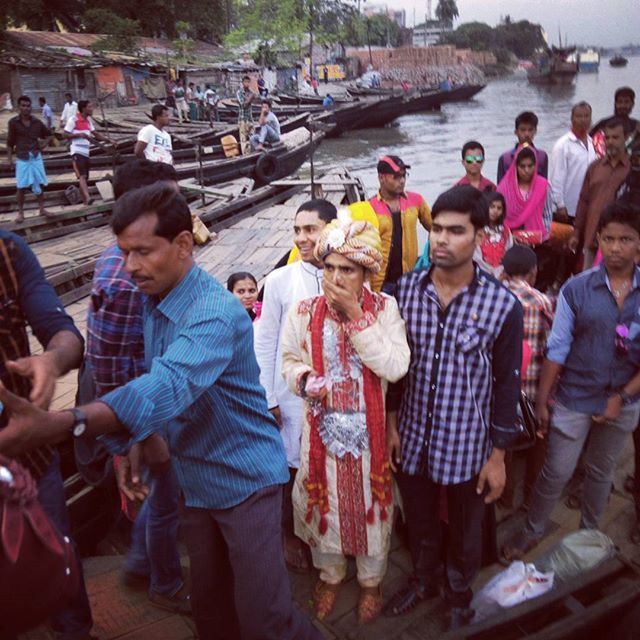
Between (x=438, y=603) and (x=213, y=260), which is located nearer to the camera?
(x=438, y=603)

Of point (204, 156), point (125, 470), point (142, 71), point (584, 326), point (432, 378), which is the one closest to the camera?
point (125, 470)

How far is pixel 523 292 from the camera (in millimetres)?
2828

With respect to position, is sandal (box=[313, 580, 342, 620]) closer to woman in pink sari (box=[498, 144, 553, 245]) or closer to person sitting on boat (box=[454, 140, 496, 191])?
woman in pink sari (box=[498, 144, 553, 245])

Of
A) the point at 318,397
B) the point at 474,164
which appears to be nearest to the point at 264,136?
the point at 474,164

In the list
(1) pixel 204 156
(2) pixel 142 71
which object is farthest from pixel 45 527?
(2) pixel 142 71

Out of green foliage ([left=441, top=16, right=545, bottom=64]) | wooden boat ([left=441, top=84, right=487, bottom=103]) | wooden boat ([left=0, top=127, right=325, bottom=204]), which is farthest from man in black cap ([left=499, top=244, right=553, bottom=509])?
green foliage ([left=441, top=16, right=545, bottom=64])

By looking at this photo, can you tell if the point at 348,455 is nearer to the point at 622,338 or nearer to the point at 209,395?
the point at 209,395

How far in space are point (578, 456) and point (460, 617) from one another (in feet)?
2.93

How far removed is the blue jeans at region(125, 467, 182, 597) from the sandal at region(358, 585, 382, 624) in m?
0.79

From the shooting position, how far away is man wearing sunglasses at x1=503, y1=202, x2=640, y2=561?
2.31 metres

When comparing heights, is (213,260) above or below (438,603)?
above

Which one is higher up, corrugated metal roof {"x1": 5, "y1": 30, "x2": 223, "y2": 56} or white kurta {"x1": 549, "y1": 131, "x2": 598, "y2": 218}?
corrugated metal roof {"x1": 5, "y1": 30, "x2": 223, "y2": 56}

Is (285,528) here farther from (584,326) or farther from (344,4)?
(344,4)

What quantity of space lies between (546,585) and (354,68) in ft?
216
